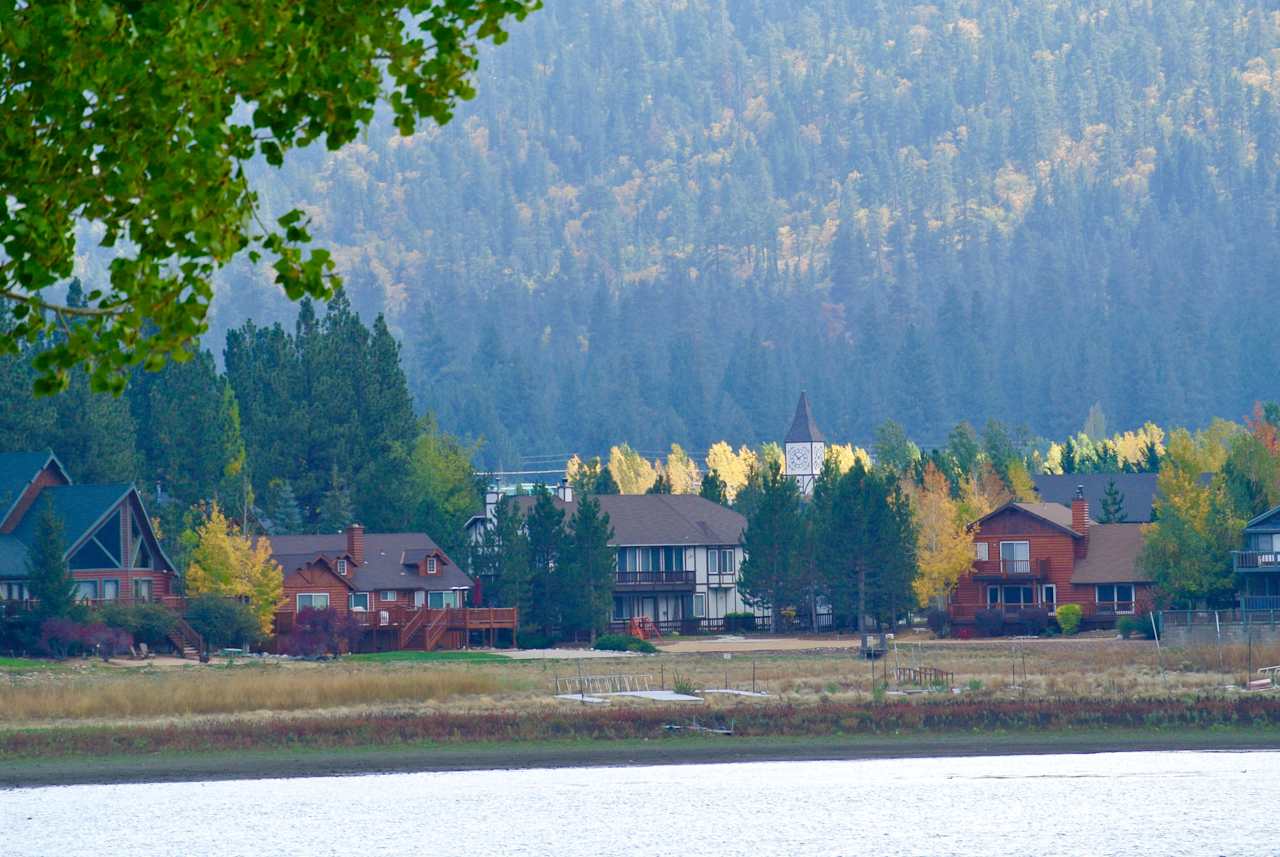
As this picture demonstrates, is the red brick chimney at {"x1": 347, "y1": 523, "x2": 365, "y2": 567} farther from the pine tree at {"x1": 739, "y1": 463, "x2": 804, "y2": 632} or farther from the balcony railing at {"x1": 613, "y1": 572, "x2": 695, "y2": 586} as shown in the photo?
the pine tree at {"x1": 739, "y1": 463, "x2": 804, "y2": 632}

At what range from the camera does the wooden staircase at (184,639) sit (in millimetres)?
85500

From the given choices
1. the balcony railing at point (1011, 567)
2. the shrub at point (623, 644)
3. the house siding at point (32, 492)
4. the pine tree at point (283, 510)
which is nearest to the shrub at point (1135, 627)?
the balcony railing at point (1011, 567)

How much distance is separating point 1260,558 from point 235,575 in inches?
1785

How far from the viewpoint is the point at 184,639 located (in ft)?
283

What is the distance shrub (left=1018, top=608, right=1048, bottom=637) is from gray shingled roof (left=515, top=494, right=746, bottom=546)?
1859 centimetres

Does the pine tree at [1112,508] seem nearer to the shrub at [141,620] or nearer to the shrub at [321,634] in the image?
the shrub at [321,634]

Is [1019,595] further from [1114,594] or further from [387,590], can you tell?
[387,590]

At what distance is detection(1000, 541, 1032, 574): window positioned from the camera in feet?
353

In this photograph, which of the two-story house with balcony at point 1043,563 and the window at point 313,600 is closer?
the window at point 313,600

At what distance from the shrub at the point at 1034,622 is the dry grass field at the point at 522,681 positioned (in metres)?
15.9

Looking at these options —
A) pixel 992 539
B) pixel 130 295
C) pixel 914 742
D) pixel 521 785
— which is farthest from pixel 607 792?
pixel 992 539

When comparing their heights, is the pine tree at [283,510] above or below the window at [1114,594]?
above

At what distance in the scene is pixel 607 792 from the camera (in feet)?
148

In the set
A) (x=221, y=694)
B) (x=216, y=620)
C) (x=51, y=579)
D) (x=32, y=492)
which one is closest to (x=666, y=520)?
(x=216, y=620)
